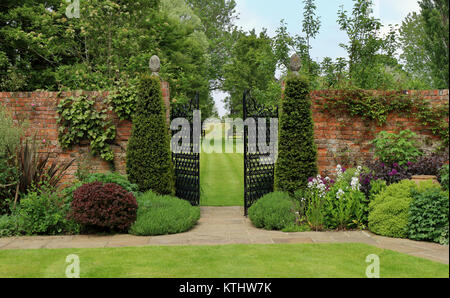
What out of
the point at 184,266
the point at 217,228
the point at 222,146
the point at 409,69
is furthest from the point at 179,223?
the point at 222,146

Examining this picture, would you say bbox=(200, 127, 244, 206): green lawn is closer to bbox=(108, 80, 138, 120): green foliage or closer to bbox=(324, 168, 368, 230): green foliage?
bbox=(108, 80, 138, 120): green foliage

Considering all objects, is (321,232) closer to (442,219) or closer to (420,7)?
(442,219)

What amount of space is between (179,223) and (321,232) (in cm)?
222

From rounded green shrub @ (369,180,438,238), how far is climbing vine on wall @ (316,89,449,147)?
1778mm

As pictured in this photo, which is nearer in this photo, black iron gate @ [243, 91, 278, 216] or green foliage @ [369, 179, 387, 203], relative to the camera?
green foliage @ [369, 179, 387, 203]

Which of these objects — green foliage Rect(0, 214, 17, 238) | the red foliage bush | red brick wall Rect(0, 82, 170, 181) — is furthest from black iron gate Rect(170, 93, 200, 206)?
green foliage Rect(0, 214, 17, 238)

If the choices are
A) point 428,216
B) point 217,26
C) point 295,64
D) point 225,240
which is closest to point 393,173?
point 428,216

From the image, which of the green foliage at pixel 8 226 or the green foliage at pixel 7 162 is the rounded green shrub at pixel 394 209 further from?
the green foliage at pixel 7 162

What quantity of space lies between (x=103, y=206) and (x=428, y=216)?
15.4 ft

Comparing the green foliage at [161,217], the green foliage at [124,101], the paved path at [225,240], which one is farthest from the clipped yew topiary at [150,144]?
the paved path at [225,240]

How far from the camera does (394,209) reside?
586cm

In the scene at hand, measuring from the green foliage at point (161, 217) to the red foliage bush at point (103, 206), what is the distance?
218 millimetres

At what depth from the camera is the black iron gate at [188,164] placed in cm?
780

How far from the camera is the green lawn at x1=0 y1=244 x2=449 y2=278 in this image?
416 cm
